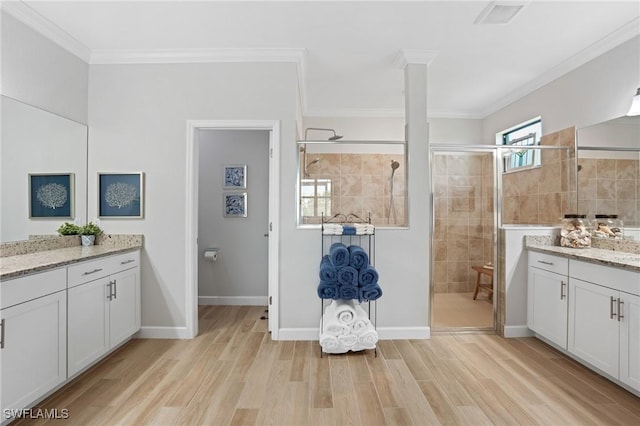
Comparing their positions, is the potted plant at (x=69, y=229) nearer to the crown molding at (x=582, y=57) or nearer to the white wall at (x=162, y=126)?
the white wall at (x=162, y=126)

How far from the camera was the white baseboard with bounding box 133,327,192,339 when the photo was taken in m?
3.00

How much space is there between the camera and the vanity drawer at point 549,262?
2.61 m

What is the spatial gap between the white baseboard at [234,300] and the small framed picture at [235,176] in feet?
4.63

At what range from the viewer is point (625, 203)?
8.94ft

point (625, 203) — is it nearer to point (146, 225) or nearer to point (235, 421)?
point (235, 421)

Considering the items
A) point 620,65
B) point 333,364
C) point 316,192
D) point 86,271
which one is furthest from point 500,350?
point 86,271

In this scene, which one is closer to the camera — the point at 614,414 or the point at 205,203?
the point at 614,414

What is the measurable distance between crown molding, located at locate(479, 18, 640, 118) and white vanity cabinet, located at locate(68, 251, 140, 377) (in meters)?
4.47

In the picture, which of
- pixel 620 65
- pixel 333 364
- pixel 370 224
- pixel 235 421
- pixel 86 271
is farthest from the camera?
pixel 370 224

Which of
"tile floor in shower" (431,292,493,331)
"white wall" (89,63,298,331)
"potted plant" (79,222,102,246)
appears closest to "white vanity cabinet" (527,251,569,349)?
"tile floor in shower" (431,292,493,331)

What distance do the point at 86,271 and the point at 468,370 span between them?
2.87 metres

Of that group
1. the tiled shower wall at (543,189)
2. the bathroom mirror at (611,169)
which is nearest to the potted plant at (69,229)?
the tiled shower wall at (543,189)

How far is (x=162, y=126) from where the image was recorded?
300cm

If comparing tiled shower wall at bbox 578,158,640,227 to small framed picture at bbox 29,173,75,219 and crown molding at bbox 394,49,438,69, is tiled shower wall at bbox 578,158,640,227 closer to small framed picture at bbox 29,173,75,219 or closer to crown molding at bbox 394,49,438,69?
crown molding at bbox 394,49,438,69
